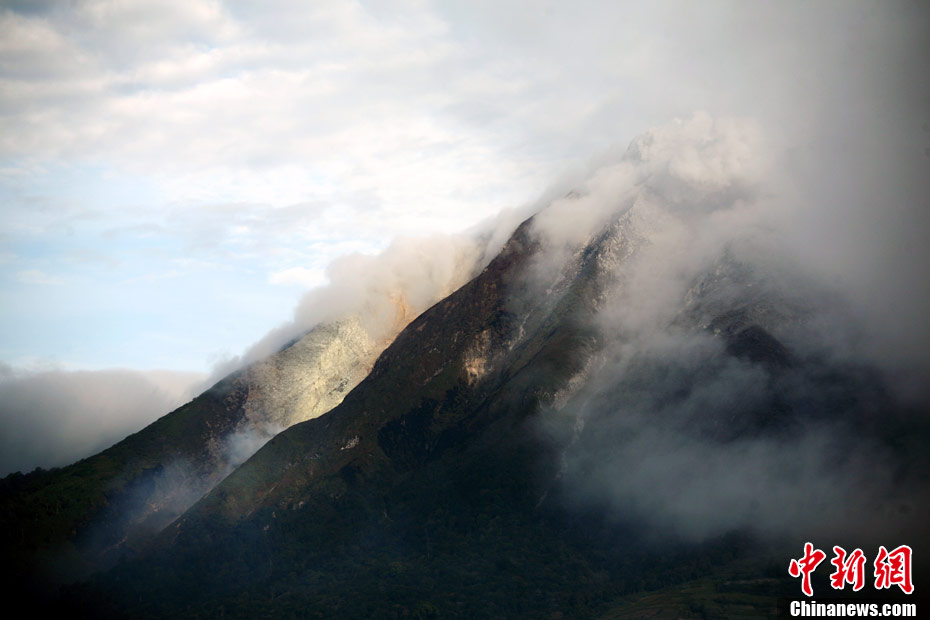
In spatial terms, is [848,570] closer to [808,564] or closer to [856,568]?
[856,568]

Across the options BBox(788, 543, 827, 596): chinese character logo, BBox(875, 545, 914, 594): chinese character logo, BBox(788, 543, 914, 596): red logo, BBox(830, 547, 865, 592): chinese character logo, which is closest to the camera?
BBox(875, 545, 914, 594): chinese character logo

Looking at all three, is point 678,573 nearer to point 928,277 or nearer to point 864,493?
point 864,493

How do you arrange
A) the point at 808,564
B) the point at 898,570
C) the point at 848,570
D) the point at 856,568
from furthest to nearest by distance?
the point at 848,570
the point at 808,564
the point at 856,568
the point at 898,570

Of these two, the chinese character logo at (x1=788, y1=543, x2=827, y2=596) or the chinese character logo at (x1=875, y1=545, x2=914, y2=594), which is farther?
the chinese character logo at (x1=788, y1=543, x2=827, y2=596)

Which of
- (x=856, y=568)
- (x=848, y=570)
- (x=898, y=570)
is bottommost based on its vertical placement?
(x=848, y=570)

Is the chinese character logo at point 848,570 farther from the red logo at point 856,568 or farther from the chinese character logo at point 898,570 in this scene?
the chinese character logo at point 898,570

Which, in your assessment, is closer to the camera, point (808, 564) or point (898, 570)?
point (898, 570)

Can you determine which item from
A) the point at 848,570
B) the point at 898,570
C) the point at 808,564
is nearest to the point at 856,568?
the point at 848,570

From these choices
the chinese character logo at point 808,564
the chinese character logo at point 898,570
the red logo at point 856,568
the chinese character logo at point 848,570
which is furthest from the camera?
the chinese character logo at point 808,564

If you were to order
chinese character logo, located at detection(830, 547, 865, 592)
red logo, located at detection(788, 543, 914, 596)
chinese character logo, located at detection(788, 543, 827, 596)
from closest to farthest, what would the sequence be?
red logo, located at detection(788, 543, 914, 596), chinese character logo, located at detection(830, 547, 865, 592), chinese character logo, located at detection(788, 543, 827, 596)

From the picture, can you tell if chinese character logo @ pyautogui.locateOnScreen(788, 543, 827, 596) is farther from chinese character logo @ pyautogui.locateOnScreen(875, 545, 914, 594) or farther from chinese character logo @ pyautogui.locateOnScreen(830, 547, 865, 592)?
chinese character logo @ pyautogui.locateOnScreen(875, 545, 914, 594)

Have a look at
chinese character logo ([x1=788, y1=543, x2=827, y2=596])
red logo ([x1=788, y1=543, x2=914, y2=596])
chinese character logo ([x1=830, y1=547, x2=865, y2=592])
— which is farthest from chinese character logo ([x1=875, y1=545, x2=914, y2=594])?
chinese character logo ([x1=788, y1=543, x2=827, y2=596])

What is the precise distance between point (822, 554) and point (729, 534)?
28.0 m

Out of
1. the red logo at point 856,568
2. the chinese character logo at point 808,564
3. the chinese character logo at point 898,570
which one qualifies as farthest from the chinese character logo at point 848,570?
the chinese character logo at point 898,570
